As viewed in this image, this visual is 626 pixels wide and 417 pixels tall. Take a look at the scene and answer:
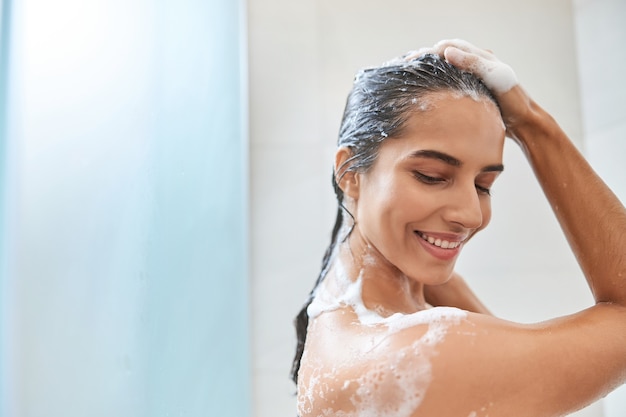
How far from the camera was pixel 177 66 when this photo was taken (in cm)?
112

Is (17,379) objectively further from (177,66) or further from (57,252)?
(177,66)

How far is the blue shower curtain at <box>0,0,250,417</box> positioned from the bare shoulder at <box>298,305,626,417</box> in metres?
0.29

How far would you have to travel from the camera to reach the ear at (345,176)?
3.20 feet

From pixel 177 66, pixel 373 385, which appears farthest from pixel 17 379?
pixel 177 66

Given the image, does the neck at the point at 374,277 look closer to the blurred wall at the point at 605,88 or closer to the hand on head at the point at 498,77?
the hand on head at the point at 498,77

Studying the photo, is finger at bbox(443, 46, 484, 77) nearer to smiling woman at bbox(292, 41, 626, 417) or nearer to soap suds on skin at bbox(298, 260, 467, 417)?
smiling woman at bbox(292, 41, 626, 417)

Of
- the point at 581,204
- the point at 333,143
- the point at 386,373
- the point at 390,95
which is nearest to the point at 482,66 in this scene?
the point at 390,95

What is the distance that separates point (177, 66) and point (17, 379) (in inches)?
27.3

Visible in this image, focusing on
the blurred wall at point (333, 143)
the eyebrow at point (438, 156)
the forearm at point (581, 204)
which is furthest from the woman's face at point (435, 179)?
the blurred wall at point (333, 143)

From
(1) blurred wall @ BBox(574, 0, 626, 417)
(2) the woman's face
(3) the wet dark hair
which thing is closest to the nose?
(2) the woman's face

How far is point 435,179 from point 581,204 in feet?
0.79

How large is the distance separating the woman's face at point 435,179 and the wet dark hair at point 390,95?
0.02m

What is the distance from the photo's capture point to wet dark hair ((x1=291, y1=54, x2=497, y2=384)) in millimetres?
894

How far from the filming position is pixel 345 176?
0.98 meters
